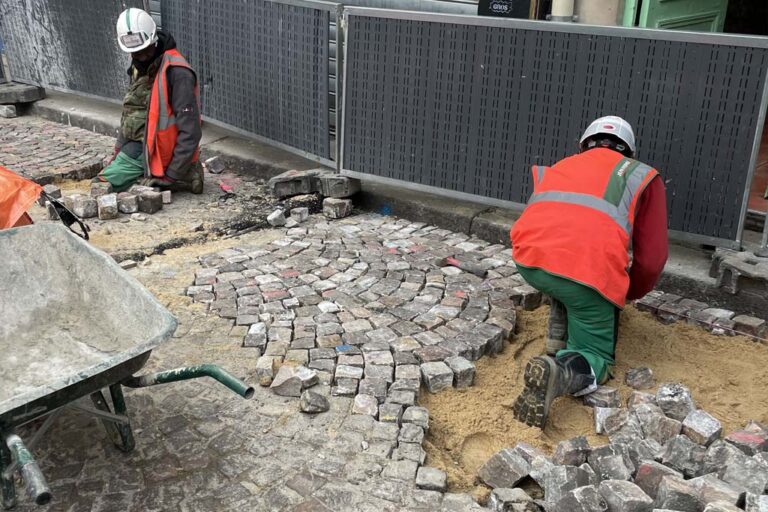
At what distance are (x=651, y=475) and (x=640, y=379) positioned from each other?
3.75 feet

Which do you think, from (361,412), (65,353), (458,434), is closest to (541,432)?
(458,434)

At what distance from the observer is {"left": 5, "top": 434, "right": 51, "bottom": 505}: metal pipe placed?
2.61 meters

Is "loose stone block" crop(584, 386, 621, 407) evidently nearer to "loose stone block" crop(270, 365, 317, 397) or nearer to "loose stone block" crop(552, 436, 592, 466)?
"loose stone block" crop(552, 436, 592, 466)

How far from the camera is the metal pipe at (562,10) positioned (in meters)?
7.04

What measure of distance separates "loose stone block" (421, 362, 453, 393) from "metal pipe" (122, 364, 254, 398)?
1.37 metres

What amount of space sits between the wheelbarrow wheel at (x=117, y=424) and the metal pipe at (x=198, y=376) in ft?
0.31

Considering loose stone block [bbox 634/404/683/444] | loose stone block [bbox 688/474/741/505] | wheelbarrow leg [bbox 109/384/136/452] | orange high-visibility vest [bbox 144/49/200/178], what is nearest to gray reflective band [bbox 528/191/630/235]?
loose stone block [bbox 634/404/683/444]

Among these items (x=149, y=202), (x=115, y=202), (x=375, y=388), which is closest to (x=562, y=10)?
(x=149, y=202)

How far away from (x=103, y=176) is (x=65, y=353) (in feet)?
12.8

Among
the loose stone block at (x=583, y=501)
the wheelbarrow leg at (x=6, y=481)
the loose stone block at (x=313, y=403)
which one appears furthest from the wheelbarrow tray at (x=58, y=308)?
the loose stone block at (x=583, y=501)

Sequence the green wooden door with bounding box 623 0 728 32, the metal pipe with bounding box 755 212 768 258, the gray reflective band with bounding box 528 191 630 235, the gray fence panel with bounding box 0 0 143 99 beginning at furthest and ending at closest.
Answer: the gray fence panel with bounding box 0 0 143 99
the green wooden door with bounding box 623 0 728 32
the metal pipe with bounding box 755 212 768 258
the gray reflective band with bounding box 528 191 630 235

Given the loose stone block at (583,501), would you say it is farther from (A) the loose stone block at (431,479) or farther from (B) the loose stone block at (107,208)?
(B) the loose stone block at (107,208)

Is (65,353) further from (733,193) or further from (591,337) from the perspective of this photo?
(733,193)

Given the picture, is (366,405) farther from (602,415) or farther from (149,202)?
(149,202)
